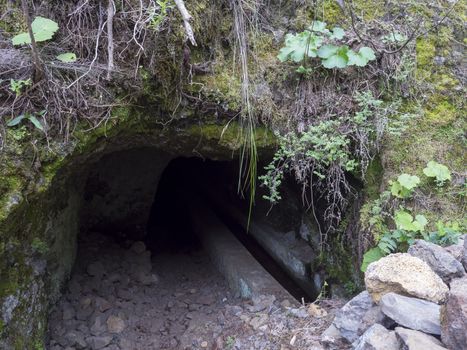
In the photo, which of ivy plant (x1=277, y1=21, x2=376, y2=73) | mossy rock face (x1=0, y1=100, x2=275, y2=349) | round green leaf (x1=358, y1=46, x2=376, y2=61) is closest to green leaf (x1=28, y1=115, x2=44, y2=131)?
mossy rock face (x1=0, y1=100, x2=275, y2=349)

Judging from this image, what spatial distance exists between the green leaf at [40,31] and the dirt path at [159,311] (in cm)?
222

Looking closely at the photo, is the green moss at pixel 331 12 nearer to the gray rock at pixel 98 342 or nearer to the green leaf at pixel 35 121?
the green leaf at pixel 35 121

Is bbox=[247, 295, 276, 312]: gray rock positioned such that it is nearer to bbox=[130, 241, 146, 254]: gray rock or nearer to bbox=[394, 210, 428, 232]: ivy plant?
bbox=[394, 210, 428, 232]: ivy plant

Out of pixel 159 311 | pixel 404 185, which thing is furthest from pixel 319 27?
pixel 159 311

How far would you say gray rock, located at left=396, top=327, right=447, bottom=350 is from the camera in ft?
5.55

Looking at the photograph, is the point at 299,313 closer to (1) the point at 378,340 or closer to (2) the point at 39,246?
(1) the point at 378,340

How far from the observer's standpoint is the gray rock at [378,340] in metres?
1.83

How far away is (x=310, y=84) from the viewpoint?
10.6ft

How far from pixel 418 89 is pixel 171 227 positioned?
13.1 feet

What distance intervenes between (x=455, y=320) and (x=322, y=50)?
209 centimetres

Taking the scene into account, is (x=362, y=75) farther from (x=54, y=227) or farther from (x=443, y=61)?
(x=54, y=227)

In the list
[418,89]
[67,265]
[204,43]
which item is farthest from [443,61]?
[67,265]

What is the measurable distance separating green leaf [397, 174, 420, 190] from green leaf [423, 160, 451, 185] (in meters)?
0.13

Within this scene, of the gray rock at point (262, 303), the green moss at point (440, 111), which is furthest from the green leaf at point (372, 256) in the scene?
the green moss at point (440, 111)
